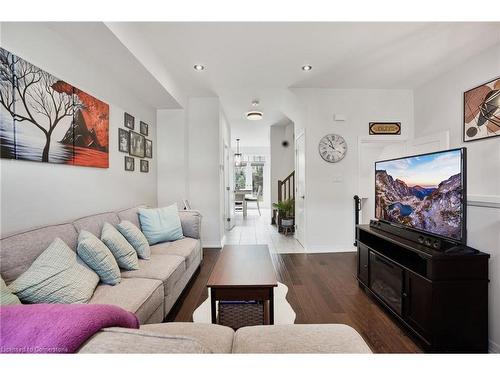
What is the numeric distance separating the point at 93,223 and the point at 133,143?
1.52 metres

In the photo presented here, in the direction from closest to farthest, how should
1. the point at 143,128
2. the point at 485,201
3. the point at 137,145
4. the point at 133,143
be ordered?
the point at 485,201
the point at 133,143
the point at 137,145
the point at 143,128

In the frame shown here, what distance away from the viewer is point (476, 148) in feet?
8.20

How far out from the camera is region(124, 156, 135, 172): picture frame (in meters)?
2.95

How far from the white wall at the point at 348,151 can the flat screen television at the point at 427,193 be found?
1.42 metres

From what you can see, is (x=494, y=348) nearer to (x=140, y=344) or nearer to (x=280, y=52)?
(x=140, y=344)

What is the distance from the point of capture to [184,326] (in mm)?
1158

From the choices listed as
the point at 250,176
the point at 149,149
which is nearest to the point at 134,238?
the point at 149,149

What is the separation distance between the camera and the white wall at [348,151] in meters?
3.72

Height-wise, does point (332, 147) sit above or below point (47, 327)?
above

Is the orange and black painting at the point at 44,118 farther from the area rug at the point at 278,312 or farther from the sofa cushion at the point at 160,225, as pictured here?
the area rug at the point at 278,312

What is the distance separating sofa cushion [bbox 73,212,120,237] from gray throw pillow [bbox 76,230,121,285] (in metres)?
0.21

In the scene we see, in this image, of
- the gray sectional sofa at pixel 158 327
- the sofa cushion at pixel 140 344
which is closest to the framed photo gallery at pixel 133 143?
the gray sectional sofa at pixel 158 327

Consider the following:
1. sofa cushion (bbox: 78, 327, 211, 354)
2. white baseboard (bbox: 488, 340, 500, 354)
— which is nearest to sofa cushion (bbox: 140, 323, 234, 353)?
sofa cushion (bbox: 78, 327, 211, 354)
